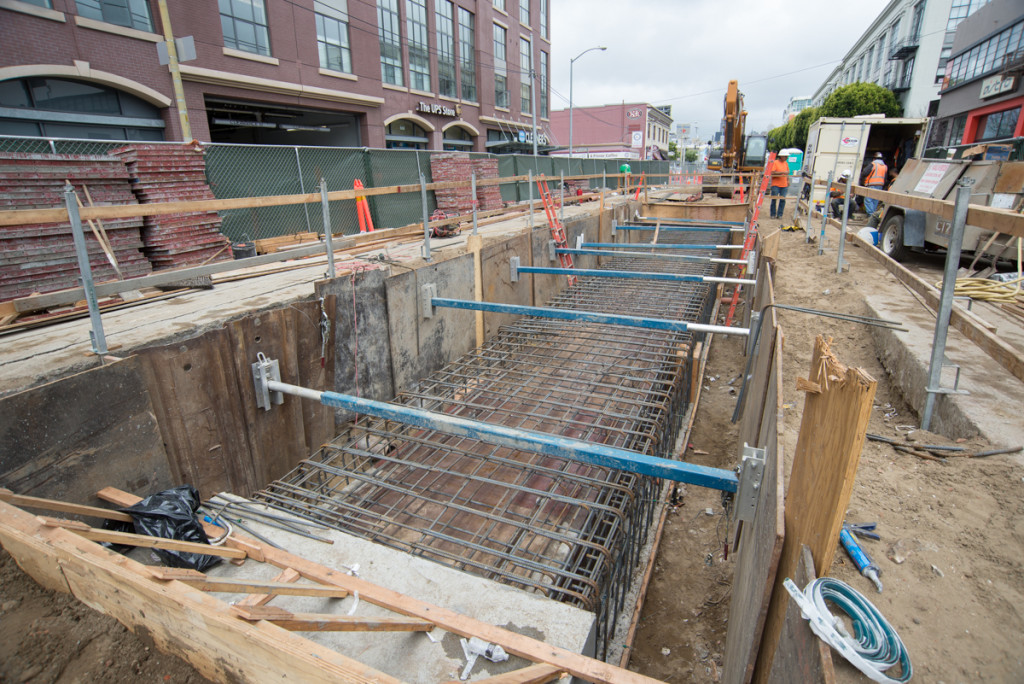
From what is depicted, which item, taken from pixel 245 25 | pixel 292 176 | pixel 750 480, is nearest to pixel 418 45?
pixel 245 25

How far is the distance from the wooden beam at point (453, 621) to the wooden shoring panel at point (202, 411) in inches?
22.5

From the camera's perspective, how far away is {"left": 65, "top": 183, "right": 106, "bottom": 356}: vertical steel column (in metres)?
3.06

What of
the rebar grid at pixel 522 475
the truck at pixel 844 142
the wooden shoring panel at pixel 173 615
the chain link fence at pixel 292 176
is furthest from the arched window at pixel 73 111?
the truck at pixel 844 142

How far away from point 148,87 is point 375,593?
1694 centimetres

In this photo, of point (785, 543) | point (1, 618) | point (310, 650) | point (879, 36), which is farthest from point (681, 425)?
point (879, 36)

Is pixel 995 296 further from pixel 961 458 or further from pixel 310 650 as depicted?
pixel 310 650

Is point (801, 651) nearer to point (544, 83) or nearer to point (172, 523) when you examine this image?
point (172, 523)

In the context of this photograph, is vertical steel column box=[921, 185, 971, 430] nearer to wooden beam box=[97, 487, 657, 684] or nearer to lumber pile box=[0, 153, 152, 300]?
wooden beam box=[97, 487, 657, 684]

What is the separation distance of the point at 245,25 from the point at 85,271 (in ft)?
60.6

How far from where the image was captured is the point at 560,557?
3.71 m

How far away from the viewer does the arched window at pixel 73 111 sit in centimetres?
1182

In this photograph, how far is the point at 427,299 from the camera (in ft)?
20.7

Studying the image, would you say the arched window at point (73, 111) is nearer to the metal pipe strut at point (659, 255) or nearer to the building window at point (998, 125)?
the metal pipe strut at point (659, 255)

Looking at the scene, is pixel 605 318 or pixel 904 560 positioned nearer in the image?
pixel 904 560
